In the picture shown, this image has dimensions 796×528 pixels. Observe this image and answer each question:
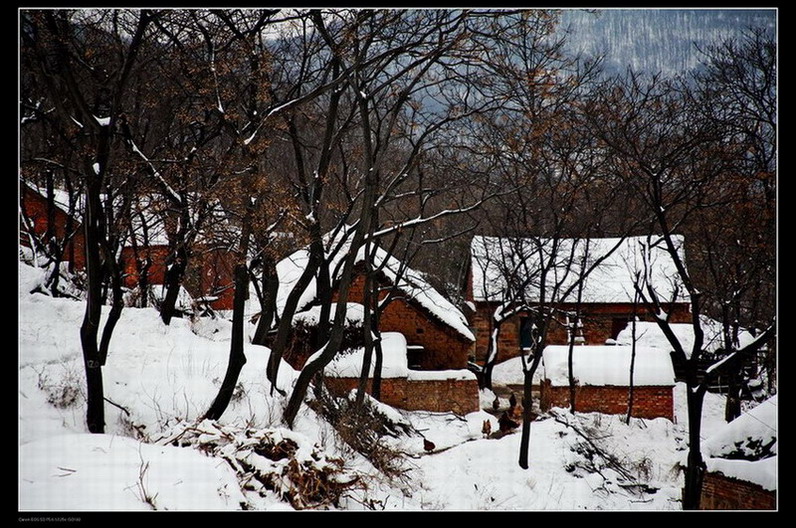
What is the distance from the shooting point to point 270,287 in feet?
30.1

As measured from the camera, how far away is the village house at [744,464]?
20.1ft

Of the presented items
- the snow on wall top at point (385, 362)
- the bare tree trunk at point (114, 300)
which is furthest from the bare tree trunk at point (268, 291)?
the snow on wall top at point (385, 362)

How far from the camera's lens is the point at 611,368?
1753 centimetres

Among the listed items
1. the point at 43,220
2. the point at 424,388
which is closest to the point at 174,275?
the point at 424,388

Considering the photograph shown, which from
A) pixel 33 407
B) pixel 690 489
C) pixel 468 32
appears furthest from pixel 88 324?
pixel 690 489

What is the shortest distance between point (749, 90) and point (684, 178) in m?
2.55

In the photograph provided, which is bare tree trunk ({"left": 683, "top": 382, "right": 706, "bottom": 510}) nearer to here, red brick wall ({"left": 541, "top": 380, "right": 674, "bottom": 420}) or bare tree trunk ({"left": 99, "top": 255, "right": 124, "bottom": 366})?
bare tree trunk ({"left": 99, "top": 255, "right": 124, "bottom": 366})

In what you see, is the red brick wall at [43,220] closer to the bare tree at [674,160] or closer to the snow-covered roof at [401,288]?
the snow-covered roof at [401,288]

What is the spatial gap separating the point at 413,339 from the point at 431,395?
229 cm

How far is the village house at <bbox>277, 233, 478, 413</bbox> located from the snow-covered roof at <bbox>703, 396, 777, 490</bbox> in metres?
8.17

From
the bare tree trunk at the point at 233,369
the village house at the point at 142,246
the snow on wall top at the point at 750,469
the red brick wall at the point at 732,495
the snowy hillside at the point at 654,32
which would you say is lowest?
the red brick wall at the point at 732,495

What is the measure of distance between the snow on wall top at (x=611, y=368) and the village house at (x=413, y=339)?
9.88ft

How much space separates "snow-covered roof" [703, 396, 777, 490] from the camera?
21.1 feet

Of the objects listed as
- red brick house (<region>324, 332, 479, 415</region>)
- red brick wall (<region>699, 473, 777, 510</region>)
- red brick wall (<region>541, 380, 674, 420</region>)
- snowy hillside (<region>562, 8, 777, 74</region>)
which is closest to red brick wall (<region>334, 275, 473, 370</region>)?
red brick house (<region>324, 332, 479, 415</region>)
